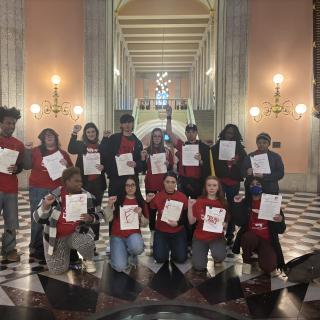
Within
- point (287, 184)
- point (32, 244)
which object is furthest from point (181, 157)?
point (287, 184)

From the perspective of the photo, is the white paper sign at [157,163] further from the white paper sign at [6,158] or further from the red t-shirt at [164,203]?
the white paper sign at [6,158]

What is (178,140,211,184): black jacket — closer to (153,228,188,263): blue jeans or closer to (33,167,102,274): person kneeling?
(153,228,188,263): blue jeans

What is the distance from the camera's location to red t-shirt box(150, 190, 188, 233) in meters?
5.02

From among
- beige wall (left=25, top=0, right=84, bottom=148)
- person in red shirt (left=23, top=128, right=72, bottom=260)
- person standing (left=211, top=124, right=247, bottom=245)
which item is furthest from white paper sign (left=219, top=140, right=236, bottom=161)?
beige wall (left=25, top=0, right=84, bottom=148)

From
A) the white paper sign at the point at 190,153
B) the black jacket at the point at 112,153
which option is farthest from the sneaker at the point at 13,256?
the white paper sign at the point at 190,153

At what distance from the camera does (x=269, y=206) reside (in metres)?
4.66

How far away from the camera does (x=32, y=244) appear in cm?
526

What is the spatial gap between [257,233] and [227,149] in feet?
4.52

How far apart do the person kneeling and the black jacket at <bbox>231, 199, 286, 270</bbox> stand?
1751 millimetres

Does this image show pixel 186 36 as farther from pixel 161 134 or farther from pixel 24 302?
pixel 24 302

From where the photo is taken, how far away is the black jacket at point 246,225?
4.74 meters

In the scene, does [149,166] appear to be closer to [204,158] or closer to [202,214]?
[204,158]

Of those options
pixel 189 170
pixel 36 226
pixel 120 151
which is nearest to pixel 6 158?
pixel 36 226

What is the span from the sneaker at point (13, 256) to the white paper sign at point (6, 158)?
1.11 m
